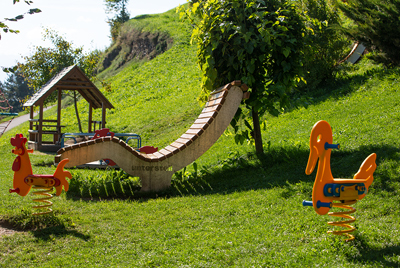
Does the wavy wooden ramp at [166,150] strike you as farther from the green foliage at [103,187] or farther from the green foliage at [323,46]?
the green foliage at [323,46]

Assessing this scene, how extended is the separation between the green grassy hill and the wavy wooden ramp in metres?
0.43

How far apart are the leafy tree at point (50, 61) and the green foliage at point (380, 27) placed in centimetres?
1709

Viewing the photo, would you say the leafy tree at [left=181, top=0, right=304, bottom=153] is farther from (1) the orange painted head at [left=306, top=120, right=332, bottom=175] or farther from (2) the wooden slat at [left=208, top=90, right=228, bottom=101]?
(1) the orange painted head at [left=306, top=120, right=332, bottom=175]

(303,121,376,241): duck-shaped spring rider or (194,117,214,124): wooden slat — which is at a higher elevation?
(194,117,214,124): wooden slat

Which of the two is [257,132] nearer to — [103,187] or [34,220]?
[103,187]

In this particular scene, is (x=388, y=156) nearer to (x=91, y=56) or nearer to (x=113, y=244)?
(x=113, y=244)

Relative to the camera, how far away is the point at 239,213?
18.1 ft

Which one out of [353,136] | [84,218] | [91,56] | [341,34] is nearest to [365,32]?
[341,34]

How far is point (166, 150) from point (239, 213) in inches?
101

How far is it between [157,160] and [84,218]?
2.01 metres

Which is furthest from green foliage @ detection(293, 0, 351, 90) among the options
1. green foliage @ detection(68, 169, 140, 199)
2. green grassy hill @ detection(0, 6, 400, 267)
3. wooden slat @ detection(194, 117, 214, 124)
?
green foliage @ detection(68, 169, 140, 199)

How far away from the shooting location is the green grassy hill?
411cm

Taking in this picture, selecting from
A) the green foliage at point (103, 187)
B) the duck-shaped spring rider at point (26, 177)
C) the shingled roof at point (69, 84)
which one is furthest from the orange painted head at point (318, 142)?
the shingled roof at point (69, 84)

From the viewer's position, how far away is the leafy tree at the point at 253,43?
760 cm
